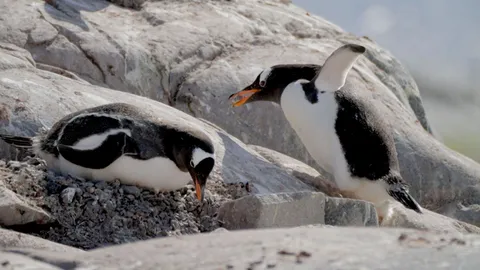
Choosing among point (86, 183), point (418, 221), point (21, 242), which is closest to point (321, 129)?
point (418, 221)

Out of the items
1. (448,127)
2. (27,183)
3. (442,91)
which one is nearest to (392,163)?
(27,183)

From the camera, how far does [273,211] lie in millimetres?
4930

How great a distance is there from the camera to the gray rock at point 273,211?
491cm

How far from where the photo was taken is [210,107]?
853 centimetres

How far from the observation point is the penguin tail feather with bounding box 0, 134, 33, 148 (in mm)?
5430

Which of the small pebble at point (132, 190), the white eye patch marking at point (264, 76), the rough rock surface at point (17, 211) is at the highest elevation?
the rough rock surface at point (17, 211)

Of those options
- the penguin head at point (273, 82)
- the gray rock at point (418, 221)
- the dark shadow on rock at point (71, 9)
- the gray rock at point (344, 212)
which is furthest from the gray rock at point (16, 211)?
the dark shadow on rock at point (71, 9)

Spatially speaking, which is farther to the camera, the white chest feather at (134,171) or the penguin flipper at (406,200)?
the penguin flipper at (406,200)

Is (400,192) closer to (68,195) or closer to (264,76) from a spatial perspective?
(264,76)

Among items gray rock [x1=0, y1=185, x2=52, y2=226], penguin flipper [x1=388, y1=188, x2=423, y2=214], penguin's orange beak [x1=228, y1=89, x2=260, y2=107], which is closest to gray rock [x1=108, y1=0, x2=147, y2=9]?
penguin's orange beak [x1=228, y1=89, x2=260, y2=107]

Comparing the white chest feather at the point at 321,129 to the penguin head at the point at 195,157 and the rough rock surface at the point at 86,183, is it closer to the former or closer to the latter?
the rough rock surface at the point at 86,183

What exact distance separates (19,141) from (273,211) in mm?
1461

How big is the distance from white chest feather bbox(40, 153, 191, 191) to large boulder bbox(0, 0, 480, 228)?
2.02 m

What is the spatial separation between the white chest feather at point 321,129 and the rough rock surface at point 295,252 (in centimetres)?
403
